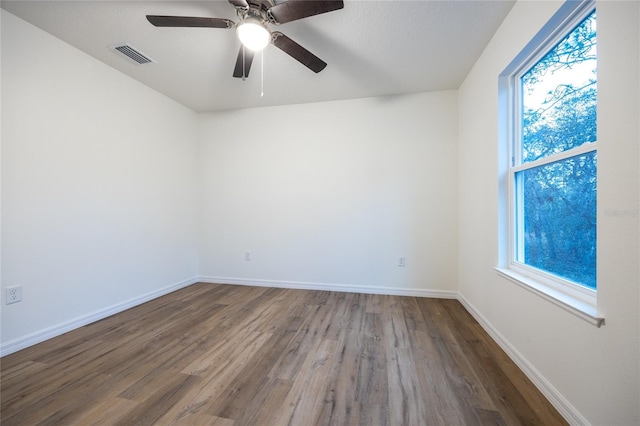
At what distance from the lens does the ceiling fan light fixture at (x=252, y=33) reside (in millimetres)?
1504

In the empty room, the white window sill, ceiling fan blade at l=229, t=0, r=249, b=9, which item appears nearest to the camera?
the white window sill

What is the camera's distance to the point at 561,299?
1197mm

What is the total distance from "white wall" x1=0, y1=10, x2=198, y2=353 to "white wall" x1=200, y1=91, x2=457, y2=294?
0.73 m

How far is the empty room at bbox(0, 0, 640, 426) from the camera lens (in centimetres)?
117

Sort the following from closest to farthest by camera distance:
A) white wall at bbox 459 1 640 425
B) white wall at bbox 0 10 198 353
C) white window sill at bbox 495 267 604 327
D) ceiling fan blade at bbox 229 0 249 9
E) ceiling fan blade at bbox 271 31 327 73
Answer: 1. white wall at bbox 459 1 640 425
2. white window sill at bbox 495 267 604 327
3. ceiling fan blade at bbox 229 0 249 9
4. ceiling fan blade at bbox 271 31 327 73
5. white wall at bbox 0 10 198 353

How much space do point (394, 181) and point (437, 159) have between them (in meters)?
0.56

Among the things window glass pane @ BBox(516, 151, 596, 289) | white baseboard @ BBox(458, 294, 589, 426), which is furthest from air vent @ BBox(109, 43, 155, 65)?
white baseboard @ BBox(458, 294, 589, 426)

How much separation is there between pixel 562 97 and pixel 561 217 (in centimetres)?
70

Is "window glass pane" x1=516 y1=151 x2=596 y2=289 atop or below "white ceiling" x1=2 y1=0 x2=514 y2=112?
below

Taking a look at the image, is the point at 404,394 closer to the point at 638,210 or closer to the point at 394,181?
the point at 638,210

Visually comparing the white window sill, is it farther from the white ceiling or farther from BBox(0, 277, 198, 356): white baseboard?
BBox(0, 277, 198, 356): white baseboard

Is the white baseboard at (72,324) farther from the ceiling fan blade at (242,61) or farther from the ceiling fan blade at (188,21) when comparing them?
the ceiling fan blade at (242,61)

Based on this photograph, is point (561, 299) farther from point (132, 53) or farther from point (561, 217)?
point (132, 53)

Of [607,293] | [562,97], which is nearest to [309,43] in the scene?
[562,97]
